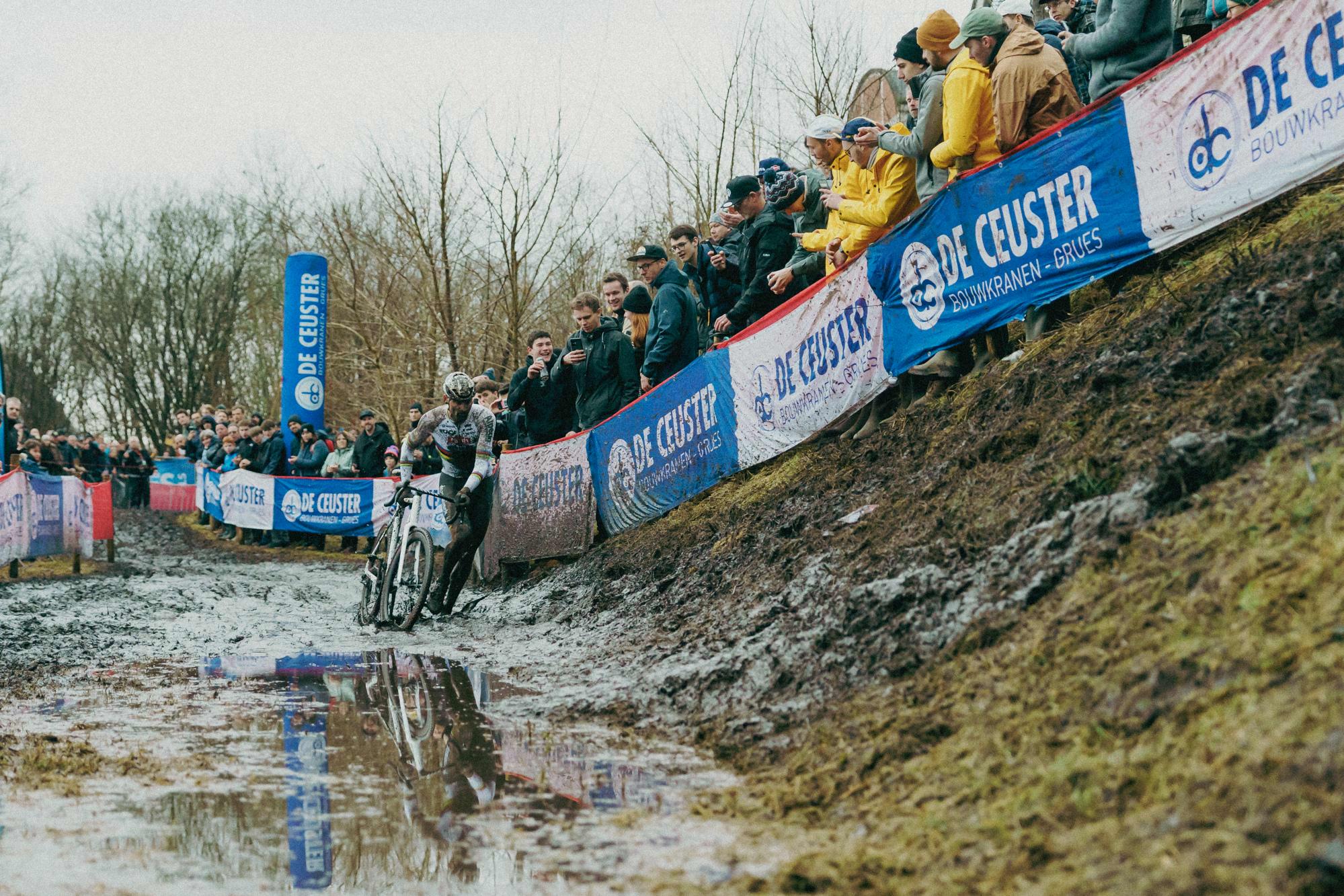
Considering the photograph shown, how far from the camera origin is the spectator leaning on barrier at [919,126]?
25.8 ft

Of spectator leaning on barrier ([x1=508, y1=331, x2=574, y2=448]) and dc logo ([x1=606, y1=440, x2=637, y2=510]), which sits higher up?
spectator leaning on barrier ([x1=508, y1=331, x2=574, y2=448])

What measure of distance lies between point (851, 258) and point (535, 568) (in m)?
6.16

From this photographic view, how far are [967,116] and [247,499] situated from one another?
20053 millimetres

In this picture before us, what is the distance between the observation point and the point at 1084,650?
4.03 m

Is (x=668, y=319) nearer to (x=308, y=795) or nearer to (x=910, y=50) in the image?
(x=910, y=50)

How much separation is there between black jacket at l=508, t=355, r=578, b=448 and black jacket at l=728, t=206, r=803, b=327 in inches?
137

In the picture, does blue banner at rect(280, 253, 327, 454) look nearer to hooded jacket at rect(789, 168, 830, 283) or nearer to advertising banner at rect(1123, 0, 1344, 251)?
hooded jacket at rect(789, 168, 830, 283)

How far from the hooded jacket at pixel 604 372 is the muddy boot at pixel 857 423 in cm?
391

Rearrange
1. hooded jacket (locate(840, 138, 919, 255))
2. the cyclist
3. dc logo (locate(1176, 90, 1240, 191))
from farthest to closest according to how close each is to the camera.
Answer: the cyclist < hooded jacket (locate(840, 138, 919, 255)) < dc logo (locate(1176, 90, 1240, 191))

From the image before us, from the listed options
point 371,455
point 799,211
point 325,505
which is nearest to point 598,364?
point 799,211

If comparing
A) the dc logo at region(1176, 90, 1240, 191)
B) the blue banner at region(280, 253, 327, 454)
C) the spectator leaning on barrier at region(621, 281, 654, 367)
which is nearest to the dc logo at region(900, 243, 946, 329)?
the dc logo at region(1176, 90, 1240, 191)

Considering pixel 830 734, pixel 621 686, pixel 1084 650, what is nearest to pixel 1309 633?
pixel 1084 650

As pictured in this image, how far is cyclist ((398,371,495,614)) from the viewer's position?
35.6 ft

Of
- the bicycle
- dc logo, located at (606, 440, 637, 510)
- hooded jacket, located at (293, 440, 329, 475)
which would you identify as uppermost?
hooded jacket, located at (293, 440, 329, 475)
